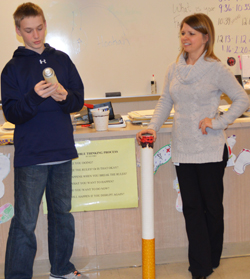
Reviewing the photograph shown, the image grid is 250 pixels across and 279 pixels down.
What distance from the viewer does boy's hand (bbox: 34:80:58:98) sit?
55.6 inches

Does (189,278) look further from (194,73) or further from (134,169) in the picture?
(194,73)

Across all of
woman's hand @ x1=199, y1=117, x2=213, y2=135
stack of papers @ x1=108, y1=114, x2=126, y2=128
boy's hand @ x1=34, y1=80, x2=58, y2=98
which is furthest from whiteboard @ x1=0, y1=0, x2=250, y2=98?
boy's hand @ x1=34, y1=80, x2=58, y2=98

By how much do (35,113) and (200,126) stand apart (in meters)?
0.77

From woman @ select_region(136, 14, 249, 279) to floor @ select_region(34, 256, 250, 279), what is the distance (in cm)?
13

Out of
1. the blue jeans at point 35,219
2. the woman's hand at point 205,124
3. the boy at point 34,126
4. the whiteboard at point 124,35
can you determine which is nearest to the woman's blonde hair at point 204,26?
the woman's hand at point 205,124

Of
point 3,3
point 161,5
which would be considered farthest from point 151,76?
point 3,3

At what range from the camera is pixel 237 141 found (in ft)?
6.50

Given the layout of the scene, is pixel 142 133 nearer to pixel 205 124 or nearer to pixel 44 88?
pixel 205 124

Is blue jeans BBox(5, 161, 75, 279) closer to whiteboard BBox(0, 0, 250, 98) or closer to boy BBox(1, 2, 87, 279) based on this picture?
boy BBox(1, 2, 87, 279)

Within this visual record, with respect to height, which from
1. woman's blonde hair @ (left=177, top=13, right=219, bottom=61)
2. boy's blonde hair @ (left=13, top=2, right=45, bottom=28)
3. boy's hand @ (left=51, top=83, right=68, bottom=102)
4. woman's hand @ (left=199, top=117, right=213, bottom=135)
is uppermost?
boy's blonde hair @ (left=13, top=2, right=45, bottom=28)

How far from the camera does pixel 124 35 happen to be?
3.18 meters

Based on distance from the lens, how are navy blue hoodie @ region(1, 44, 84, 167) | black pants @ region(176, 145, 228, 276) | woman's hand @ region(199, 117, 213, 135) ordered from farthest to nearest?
black pants @ region(176, 145, 228, 276), woman's hand @ region(199, 117, 213, 135), navy blue hoodie @ region(1, 44, 84, 167)

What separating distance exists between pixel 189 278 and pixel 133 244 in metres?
0.36

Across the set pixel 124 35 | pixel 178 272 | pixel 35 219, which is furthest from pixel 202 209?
pixel 124 35
